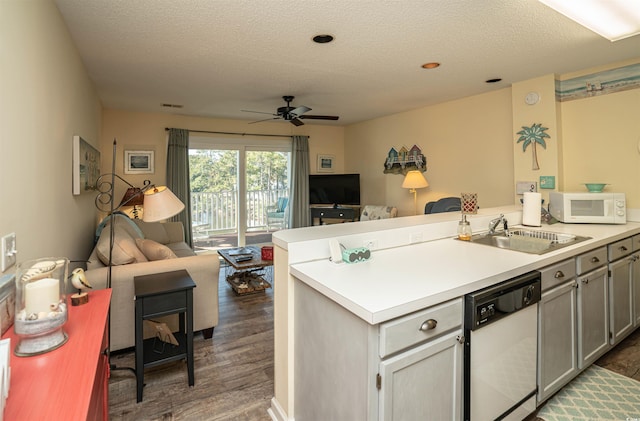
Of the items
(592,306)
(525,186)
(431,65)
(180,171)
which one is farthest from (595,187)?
(180,171)

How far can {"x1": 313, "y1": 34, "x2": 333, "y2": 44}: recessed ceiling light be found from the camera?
2.54 meters

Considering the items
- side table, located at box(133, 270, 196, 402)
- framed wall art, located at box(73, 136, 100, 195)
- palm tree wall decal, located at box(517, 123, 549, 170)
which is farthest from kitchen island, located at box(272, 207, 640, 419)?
framed wall art, located at box(73, 136, 100, 195)

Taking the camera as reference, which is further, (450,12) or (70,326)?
(450,12)

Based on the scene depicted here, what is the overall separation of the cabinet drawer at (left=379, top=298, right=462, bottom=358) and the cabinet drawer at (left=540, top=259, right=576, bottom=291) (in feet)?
2.42

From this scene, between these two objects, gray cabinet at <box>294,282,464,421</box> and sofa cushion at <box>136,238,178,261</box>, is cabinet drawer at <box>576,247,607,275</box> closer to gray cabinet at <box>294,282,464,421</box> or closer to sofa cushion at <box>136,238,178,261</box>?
gray cabinet at <box>294,282,464,421</box>

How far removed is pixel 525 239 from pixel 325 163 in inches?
185

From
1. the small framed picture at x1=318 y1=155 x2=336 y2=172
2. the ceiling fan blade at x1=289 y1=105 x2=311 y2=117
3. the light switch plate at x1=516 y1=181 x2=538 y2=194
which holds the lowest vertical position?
the light switch plate at x1=516 y1=181 x2=538 y2=194

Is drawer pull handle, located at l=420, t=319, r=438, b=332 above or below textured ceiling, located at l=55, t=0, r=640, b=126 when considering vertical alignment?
below

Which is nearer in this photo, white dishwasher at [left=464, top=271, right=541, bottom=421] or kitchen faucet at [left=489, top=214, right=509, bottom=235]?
white dishwasher at [left=464, top=271, right=541, bottom=421]

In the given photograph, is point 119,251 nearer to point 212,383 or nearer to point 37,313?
Result: point 212,383

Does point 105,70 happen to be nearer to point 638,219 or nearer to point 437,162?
point 437,162

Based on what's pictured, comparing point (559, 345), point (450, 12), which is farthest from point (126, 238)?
point (559, 345)

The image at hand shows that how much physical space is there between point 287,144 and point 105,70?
11.4ft

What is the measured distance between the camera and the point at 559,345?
1.94m
